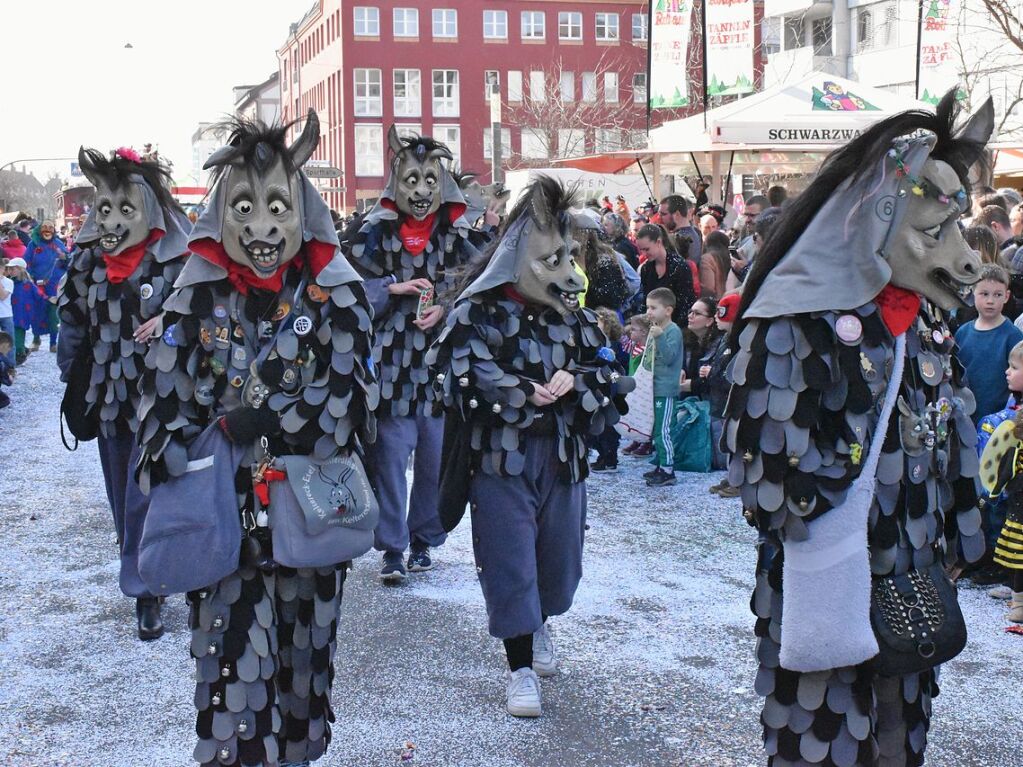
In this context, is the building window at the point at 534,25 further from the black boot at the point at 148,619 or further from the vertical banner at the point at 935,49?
the black boot at the point at 148,619

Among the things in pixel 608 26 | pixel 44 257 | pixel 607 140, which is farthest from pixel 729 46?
pixel 608 26

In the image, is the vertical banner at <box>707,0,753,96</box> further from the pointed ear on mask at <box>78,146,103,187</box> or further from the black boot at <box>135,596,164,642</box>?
the black boot at <box>135,596,164,642</box>

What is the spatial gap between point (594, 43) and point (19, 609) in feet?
183

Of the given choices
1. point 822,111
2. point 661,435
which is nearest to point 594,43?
point 822,111

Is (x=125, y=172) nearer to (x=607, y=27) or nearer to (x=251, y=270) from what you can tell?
(x=251, y=270)

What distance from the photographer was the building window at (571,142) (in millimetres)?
42572

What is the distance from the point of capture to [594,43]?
191 feet

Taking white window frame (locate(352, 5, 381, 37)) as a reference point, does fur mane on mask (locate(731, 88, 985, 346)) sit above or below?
below

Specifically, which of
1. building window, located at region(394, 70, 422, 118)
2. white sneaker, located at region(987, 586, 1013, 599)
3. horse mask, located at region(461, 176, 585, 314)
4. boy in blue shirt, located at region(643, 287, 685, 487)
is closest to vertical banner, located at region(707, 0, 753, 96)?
boy in blue shirt, located at region(643, 287, 685, 487)

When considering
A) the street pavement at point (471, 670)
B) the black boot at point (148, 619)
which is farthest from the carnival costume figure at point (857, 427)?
the black boot at point (148, 619)

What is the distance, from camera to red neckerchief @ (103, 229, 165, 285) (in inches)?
214

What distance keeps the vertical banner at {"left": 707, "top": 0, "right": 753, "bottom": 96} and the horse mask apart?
450 inches

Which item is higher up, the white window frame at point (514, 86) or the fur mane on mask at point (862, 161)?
the white window frame at point (514, 86)

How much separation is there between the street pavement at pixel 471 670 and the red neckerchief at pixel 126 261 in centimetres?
171
